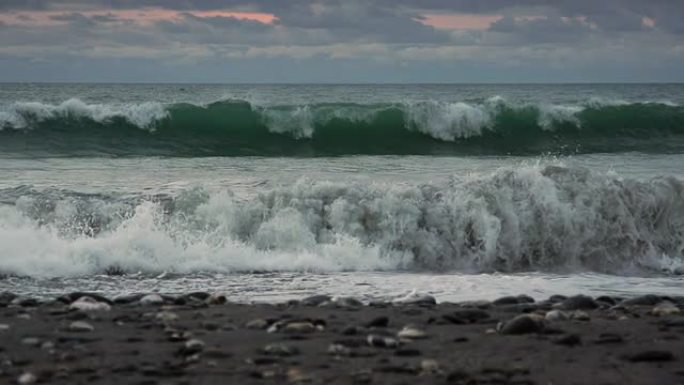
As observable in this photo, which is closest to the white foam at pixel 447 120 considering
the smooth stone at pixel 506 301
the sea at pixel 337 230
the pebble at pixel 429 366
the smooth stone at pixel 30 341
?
the sea at pixel 337 230

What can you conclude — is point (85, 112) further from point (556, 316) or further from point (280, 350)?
point (280, 350)

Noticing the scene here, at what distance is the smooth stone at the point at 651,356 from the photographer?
504 cm

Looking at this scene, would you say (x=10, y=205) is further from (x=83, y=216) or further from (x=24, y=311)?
(x=24, y=311)

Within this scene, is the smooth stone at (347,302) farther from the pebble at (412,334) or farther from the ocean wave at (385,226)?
the ocean wave at (385,226)

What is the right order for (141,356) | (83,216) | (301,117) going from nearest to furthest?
(141,356)
(83,216)
(301,117)

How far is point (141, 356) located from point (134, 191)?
7.88 m

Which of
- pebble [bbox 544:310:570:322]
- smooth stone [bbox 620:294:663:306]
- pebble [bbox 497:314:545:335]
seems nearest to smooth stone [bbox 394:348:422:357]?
pebble [bbox 497:314:545:335]

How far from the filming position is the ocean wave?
965 centimetres

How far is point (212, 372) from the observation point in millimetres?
4691

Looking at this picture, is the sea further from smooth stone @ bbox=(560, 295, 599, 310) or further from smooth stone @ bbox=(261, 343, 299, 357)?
smooth stone @ bbox=(261, 343, 299, 357)

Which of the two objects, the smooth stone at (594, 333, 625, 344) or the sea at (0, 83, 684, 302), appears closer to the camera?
the smooth stone at (594, 333, 625, 344)

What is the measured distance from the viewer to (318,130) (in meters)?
22.7

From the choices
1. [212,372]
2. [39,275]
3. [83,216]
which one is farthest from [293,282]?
[212,372]

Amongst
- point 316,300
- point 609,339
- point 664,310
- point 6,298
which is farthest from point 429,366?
point 6,298
